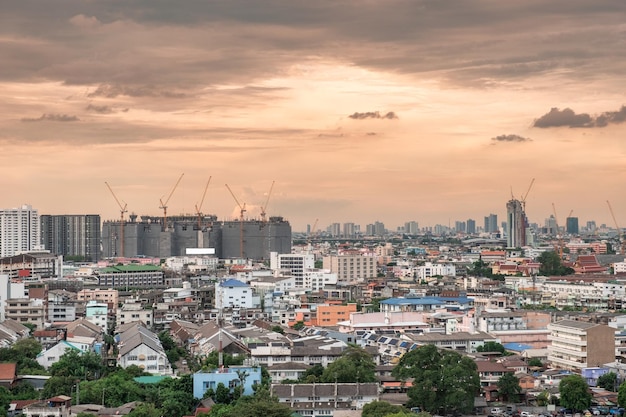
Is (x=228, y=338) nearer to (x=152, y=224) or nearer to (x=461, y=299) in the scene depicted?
(x=461, y=299)

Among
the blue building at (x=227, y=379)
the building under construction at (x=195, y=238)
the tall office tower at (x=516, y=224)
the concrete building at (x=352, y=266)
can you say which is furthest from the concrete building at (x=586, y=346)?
the tall office tower at (x=516, y=224)

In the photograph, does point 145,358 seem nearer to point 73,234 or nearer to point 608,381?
point 608,381

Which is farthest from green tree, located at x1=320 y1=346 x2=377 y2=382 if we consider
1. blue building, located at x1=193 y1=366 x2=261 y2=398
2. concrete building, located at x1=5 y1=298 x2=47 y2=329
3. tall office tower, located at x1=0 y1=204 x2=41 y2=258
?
tall office tower, located at x1=0 y1=204 x2=41 y2=258

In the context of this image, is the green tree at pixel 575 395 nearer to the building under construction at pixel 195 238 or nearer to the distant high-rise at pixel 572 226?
the building under construction at pixel 195 238

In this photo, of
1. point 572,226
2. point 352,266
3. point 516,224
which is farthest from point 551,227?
point 352,266

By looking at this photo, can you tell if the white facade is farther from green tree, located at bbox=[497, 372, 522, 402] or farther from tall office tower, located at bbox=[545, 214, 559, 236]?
tall office tower, located at bbox=[545, 214, 559, 236]

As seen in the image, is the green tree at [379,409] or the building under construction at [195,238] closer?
the green tree at [379,409]

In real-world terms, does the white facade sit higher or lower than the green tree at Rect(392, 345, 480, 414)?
higher
